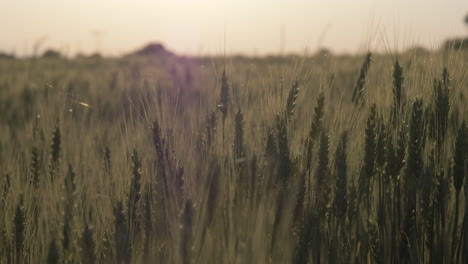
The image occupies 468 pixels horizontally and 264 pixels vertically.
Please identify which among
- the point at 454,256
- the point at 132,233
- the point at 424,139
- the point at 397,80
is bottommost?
the point at 454,256

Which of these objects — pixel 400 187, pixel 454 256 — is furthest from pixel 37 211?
pixel 454 256

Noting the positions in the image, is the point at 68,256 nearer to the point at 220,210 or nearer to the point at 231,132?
the point at 220,210

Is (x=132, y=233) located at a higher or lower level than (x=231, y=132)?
lower

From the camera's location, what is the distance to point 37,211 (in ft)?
4.49

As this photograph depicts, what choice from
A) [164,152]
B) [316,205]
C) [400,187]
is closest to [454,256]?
[400,187]

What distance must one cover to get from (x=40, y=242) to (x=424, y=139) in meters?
0.98

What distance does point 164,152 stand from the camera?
1150 mm

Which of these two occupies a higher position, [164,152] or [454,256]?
[164,152]

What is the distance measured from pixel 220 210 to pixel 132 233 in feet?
0.60

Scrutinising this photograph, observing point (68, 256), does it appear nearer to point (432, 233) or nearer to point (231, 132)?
point (231, 132)

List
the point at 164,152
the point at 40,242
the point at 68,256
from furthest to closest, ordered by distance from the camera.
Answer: the point at 40,242 → the point at 164,152 → the point at 68,256

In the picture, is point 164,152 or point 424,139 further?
point 424,139

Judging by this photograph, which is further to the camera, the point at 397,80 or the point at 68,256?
the point at 397,80

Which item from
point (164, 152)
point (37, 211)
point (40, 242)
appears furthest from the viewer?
point (37, 211)
